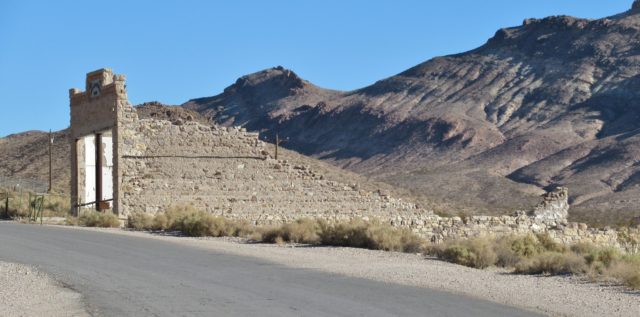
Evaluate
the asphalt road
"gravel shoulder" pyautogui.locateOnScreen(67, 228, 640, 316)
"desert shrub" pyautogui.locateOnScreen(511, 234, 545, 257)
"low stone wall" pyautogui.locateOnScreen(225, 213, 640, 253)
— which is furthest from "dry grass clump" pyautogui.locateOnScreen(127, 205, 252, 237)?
"desert shrub" pyautogui.locateOnScreen(511, 234, 545, 257)

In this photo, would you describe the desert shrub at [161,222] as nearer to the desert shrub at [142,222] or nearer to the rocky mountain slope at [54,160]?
the desert shrub at [142,222]

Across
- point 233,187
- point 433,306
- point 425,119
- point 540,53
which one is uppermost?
point 540,53

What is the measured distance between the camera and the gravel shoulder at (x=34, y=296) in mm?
11617

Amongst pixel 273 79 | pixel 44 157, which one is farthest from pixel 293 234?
pixel 273 79

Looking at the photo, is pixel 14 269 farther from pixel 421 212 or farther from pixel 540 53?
pixel 540 53

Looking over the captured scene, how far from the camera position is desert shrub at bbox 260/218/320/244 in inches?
959

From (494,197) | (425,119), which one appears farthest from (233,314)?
(425,119)

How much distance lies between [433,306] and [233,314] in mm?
2889

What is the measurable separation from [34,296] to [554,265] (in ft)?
31.2

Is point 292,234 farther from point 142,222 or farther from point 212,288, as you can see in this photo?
point 212,288

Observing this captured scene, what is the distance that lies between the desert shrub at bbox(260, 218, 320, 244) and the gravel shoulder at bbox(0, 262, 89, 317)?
9794mm

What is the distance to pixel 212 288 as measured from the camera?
13.9 metres

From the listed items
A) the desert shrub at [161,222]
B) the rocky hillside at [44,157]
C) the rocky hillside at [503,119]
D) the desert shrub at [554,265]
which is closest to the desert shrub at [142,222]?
the desert shrub at [161,222]

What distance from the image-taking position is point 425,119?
116 m
